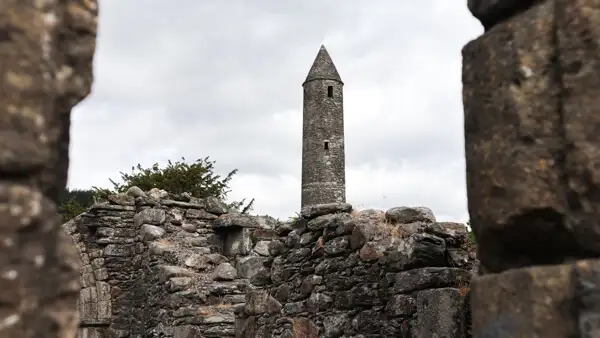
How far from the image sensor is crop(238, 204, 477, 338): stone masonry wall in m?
6.23

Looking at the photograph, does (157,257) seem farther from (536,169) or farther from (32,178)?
(32,178)

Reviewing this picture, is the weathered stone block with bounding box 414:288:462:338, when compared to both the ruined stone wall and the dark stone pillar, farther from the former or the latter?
the dark stone pillar

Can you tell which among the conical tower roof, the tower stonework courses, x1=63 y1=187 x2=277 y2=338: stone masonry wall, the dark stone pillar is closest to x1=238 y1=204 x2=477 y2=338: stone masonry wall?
x1=63 y1=187 x2=277 y2=338: stone masonry wall

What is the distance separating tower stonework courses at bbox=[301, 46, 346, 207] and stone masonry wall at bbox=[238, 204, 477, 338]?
Answer: 32.5 metres

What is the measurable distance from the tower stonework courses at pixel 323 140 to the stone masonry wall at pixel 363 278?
107 feet

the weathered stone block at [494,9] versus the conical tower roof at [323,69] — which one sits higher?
the conical tower roof at [323,69]

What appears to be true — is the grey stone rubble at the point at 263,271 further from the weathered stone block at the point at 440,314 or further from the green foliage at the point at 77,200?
the green foliage at the point at 77,200

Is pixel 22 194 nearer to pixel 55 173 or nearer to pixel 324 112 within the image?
pixel 55 173

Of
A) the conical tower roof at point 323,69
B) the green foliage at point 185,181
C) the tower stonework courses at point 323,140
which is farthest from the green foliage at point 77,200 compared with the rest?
the conical tower roof at point 323,69

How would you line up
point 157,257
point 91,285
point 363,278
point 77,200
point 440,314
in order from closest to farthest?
point 440,314, point 363,278, point 157,257, point 91,285, point 77,200

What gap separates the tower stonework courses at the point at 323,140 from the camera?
4088cm

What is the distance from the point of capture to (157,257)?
11047 mm

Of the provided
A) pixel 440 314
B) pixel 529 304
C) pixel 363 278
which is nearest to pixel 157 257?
pixel 363 278

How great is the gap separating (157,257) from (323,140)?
30.5 m
